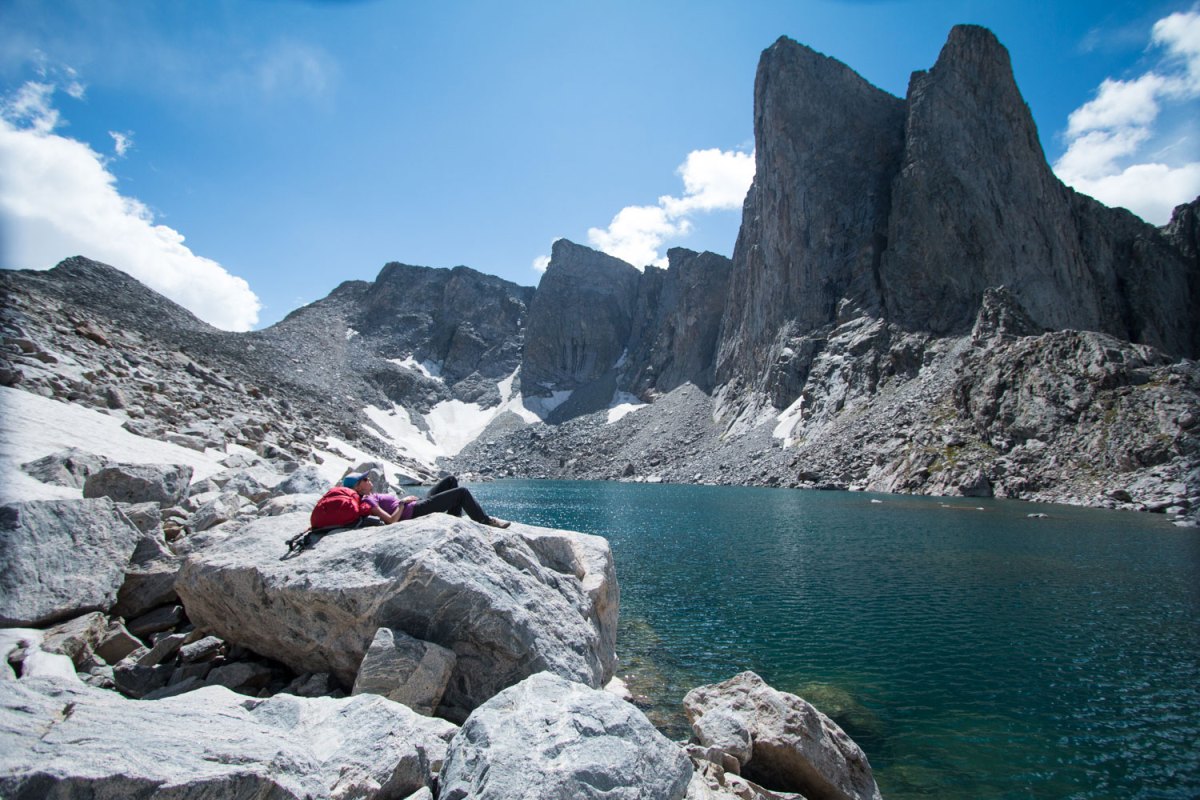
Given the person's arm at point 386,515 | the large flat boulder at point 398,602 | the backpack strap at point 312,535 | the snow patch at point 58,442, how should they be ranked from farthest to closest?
the snow patch at point 58,442, the person's arm at point 386,515, the backpack strap at point 312,535, the large flat boulder at point 398,602

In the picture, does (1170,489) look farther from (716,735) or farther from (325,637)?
(325,637)

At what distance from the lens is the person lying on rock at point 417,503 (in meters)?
9.51

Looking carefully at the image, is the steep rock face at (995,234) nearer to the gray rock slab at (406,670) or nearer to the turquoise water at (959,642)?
the turquoise water at (959,642)

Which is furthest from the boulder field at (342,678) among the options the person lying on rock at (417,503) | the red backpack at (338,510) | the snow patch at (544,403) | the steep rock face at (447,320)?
the steep rock face at (447,320)

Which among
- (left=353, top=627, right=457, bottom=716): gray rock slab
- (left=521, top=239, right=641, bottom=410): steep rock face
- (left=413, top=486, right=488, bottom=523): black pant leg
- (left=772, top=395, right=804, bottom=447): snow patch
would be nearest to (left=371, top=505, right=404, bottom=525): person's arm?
(left=413, top=486, right=488, bottom=523): black pant leg

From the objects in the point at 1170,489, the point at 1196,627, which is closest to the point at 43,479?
the point at 1196,627

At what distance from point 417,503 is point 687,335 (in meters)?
135

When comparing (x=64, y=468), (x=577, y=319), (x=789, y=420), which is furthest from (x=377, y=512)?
(x=577, y=319)

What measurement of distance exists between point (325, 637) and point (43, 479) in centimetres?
911

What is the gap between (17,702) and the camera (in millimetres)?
4363

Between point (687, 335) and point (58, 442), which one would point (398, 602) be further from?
point (687, 335)

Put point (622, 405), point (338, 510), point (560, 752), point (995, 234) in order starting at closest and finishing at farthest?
point (560, 752) → point (338, 510) → point (995, 234) → point (622, 405)

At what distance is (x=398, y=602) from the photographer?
738cm

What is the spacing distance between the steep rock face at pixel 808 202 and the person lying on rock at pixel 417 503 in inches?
3801
